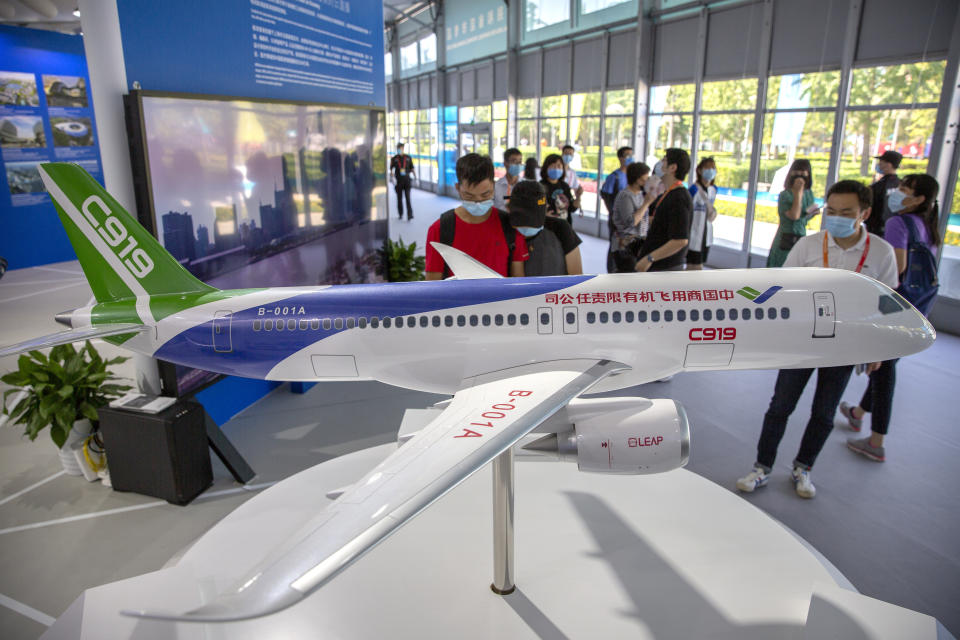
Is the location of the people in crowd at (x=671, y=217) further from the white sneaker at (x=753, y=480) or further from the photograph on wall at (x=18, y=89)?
the photograph on wall at (x=18, y=89)

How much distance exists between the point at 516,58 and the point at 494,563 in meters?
20.2

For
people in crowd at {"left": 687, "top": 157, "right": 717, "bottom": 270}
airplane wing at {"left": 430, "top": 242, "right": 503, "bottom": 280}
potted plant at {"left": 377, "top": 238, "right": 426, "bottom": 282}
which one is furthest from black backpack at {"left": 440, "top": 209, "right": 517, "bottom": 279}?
people in crowd at {"left": 687, "top": 157, "right": 717, "bottom": 270}

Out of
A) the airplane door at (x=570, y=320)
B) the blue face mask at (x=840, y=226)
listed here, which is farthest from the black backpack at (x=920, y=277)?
the airplane door at (x=570, y=320)

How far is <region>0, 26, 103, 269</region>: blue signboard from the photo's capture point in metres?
13.3

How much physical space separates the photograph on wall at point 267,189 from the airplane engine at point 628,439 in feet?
12.1

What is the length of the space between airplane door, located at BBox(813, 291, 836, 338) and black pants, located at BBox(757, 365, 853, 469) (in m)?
1.20

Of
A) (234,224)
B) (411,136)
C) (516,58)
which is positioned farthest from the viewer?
(411,136)

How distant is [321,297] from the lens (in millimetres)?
3623

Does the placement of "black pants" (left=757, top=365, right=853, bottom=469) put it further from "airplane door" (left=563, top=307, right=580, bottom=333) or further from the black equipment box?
the black equipment box

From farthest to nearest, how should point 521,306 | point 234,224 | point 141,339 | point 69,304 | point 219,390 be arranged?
point 69,304 → point 219,390 → point 234,224 → point 141,339 → point 521,306

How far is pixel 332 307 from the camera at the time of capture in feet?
11.8

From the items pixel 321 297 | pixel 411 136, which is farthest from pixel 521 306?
pixel 411 136

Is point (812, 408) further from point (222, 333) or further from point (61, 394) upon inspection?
point (61, 394)

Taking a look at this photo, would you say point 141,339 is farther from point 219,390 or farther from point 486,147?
point 486,147
